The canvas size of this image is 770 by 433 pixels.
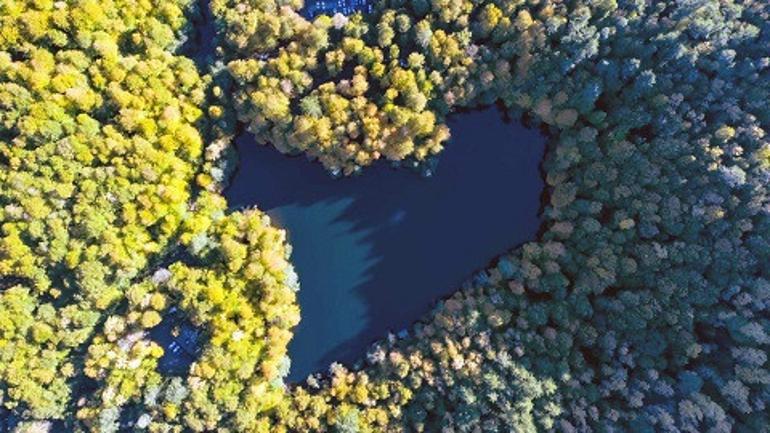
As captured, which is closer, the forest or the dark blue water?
the forest

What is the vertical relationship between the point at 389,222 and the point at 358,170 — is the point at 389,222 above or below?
below

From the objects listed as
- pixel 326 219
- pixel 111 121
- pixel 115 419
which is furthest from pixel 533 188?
pixel 115 419

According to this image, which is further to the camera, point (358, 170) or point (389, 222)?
point (389, 222)

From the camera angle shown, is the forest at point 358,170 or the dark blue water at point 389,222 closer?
the forest at point 358,170

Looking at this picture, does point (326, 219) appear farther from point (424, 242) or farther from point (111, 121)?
point (111, 121)
